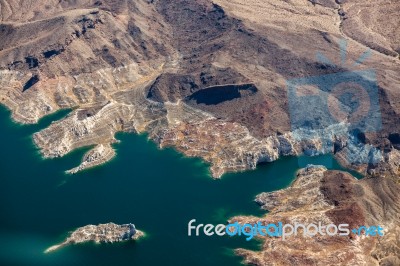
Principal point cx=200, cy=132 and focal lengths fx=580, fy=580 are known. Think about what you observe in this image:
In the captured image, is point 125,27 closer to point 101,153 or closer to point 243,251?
point 101,153

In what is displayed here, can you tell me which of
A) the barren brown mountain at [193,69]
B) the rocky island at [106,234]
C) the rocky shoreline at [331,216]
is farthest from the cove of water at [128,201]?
the barren brown mountain at [193,69]

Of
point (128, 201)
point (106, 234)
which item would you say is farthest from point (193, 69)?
point (106, 234)

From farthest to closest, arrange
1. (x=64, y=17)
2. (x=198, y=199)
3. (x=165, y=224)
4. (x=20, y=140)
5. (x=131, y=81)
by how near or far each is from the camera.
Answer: (x=64, y=17) < (x=131, y=81) < (x=20, y=140) < (x=198, y=199) < (x=165, y=224)

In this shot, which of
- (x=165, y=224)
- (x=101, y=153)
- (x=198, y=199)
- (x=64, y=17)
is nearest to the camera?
(x=165, y=224)

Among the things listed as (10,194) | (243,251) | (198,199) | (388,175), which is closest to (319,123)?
(388,175)

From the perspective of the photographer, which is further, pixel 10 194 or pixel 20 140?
pixel 20 140

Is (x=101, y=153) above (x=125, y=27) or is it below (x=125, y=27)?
below

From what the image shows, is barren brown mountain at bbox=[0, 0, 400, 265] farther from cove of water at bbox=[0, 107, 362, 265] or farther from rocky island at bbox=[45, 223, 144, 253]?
rocky island at bbox=[45, 223, 144, 253]

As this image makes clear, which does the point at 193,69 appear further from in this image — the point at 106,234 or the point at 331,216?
the point at 331,216
